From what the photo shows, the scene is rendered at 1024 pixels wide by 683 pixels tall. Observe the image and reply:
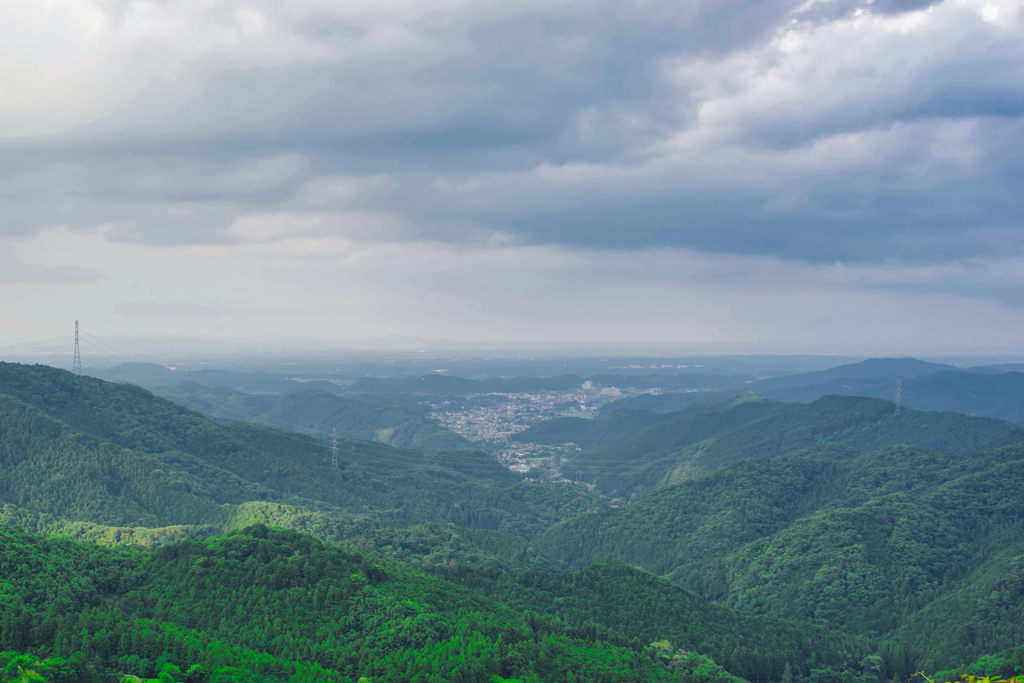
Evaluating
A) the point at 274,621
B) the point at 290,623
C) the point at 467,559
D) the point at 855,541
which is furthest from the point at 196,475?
the point at 855,541

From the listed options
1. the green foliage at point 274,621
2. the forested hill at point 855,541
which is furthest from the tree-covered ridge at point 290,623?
the forested hill at point 855,541

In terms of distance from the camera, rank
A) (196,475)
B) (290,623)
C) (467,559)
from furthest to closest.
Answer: (196,475), (467,559), (290,623)

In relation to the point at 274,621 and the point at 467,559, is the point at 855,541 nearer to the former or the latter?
the point at 467,559

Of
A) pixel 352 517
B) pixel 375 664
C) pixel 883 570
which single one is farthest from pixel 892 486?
pixel 375 664

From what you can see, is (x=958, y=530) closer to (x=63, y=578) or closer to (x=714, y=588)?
(x=714, y=588)

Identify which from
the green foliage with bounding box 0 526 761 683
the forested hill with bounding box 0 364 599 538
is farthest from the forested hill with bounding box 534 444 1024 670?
the green foliage with bounding box 0 526 761 683

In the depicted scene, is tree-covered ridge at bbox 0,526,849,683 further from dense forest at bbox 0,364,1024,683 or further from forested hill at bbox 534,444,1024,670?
forested hill at bbox 534,444,1024,670

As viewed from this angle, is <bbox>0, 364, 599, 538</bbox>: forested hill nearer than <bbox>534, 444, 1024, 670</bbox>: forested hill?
No
